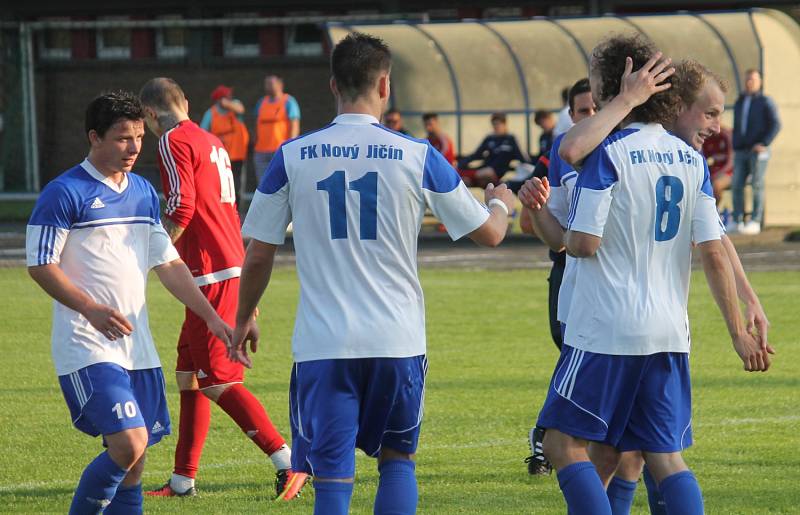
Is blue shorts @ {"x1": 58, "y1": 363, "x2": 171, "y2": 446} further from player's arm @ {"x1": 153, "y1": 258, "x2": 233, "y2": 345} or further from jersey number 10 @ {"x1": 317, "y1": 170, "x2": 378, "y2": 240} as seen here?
jersey number 10 @ {"x1": 317, "y1": 170, "x2": 378, "y2": 240}

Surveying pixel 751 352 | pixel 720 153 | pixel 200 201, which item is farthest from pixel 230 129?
pixel 751 352

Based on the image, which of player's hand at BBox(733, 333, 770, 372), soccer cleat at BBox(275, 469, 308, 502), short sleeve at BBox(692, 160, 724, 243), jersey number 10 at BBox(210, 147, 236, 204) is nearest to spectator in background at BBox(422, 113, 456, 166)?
jersey number 10 at BBox(210, 147, 236, 204)

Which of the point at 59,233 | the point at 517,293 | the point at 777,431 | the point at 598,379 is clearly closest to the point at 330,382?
the point at 598,379

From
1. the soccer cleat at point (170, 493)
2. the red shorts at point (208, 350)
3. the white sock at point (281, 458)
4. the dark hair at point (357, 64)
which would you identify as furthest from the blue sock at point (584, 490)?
the soccer cleat at point (170, 493)

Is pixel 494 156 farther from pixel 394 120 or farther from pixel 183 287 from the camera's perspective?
pixel 183 287

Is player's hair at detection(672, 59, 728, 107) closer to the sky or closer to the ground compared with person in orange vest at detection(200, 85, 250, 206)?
closer to the sky

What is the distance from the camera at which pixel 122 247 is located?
5.69 m

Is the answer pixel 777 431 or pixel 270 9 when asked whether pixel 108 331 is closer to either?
pixel 777 431

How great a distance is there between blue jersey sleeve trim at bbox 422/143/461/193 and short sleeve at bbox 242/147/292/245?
0.48m

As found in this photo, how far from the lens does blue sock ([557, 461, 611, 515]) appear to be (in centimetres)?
507

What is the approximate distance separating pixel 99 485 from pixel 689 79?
2.68m

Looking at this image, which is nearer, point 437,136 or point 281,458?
point 281,458

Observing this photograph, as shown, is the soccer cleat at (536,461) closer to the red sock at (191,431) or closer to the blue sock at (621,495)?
the red sock at (191,431)

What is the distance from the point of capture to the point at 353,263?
197 inches
